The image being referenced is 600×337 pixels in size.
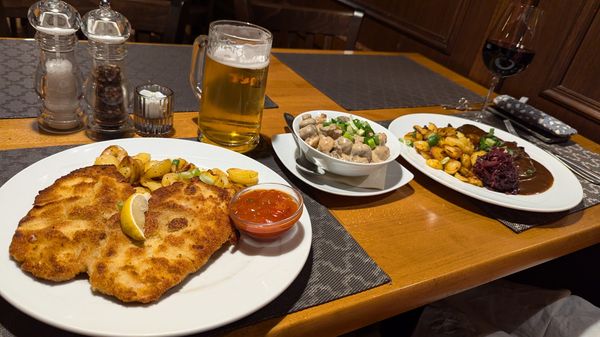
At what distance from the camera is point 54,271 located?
0.62 metres

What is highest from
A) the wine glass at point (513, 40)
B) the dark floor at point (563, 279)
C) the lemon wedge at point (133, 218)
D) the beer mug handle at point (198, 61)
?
the wine glass at point (513, 40)

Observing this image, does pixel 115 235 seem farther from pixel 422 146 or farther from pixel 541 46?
pixel 541 46

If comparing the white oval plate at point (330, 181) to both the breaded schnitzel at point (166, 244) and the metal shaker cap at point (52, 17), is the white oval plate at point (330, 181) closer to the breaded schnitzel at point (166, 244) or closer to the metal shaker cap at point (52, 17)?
the breaded schnitzel at point (166, 244)

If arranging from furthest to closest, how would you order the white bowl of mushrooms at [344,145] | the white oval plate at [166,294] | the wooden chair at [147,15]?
the wooden chair at [147,15]
the white bowl of mushrooms at [344,145]
the white oval plate at [166,294]

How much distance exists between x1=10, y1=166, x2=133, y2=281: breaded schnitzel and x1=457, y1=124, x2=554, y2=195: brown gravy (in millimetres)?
1042

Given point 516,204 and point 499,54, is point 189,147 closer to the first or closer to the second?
point 516,204

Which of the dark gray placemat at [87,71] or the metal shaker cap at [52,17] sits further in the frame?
the dark gray placemat at [87,71]

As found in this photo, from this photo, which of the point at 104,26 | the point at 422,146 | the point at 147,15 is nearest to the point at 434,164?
the point at 422,146

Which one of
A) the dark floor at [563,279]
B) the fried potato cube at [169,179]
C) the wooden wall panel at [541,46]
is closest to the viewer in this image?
the fried potato cube at [169,179]

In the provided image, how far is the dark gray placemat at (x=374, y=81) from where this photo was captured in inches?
68.2

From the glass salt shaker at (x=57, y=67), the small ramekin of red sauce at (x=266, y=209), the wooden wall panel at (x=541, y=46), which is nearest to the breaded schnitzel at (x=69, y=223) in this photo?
the small ramekin of red sauce at (x=266, y=209)

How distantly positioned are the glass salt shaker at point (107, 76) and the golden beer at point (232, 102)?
0.20 metres

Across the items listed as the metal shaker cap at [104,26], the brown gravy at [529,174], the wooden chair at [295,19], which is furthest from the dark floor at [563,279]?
the wooden chair at [295,19]

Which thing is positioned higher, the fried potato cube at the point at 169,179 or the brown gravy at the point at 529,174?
the brown gravy at the point at 529,174
